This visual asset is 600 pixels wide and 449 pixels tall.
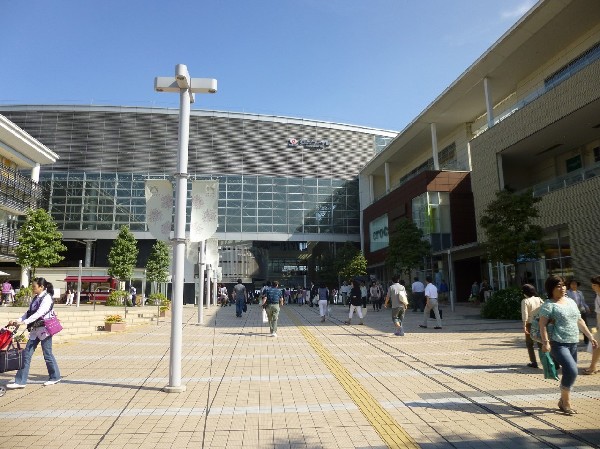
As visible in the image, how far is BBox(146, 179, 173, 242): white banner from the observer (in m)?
7.36

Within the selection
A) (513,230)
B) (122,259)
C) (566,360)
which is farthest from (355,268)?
(566,360)

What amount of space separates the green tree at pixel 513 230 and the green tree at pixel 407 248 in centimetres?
1007

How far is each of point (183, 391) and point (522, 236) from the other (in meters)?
15.8

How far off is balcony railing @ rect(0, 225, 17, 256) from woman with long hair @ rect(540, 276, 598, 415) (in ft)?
121

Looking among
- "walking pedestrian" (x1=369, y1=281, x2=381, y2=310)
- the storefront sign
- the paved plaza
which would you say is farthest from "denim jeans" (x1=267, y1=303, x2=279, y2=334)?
the storefront sign

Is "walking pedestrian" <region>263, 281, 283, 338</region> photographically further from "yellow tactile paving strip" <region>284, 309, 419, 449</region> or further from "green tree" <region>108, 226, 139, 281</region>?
"green tree" <region>108, 226, 139, 281</region>

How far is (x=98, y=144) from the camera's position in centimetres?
4994

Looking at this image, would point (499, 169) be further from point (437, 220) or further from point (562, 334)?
point (562, 334)

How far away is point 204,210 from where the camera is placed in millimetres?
9172

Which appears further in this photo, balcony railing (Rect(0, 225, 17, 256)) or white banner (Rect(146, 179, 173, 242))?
balcony railing (Rect(0, 225, 17, 256))

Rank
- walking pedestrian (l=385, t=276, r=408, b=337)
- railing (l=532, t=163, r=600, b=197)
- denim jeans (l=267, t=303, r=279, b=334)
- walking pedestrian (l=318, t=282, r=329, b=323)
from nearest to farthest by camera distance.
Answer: walking pedestrian (l=385, t=276, r=408, b=337)
denim jeans (l=267, t=303, r=279, b=334)
walking pedestrian (l=318, t=282, r=329, b=323)
railing (l=532, t=163, r=600, b=197)

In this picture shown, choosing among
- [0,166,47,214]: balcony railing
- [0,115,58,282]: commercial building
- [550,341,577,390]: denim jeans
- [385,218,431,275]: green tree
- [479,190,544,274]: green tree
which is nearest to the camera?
[550,341,577,390]: denim jeans

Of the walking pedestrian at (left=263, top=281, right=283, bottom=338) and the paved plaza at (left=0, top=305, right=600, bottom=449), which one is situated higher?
the walking pedestrian at (left=263, top=281, right=283, bottom=338)

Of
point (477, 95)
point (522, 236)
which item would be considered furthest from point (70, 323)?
point (477, 95)
